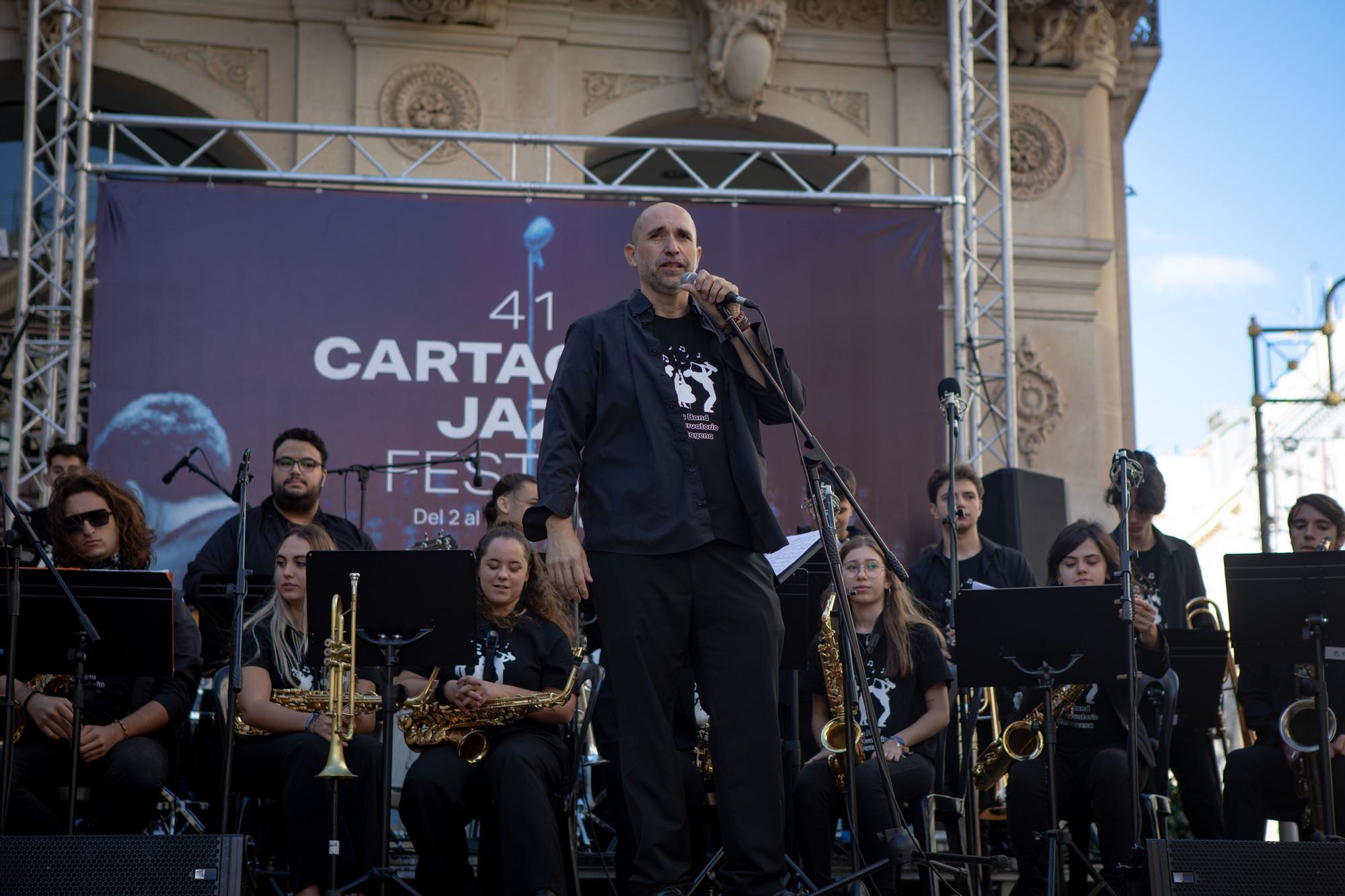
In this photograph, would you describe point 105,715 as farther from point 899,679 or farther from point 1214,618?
point 1214,618

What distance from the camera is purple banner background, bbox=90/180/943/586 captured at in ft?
30.1

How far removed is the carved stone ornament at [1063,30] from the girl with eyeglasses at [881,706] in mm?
7680

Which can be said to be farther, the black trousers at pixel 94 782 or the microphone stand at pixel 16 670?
the black trousers at pixel 94 782

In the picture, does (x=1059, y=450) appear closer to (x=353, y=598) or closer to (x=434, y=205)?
(x=434, y=205)

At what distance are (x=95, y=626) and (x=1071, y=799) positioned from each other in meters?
3.90

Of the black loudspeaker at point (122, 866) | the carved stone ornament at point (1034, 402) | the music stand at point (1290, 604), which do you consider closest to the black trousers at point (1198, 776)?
the music stand at point (1290, 604)

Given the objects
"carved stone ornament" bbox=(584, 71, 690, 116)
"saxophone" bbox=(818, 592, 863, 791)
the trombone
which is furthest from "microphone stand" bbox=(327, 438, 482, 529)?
"carved stone ornament" bbox=(584, 71, 690, 116)

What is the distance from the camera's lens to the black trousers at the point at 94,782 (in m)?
5.60

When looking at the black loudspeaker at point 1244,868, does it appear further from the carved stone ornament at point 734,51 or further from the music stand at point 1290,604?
the carved stone ornament at point 734,51

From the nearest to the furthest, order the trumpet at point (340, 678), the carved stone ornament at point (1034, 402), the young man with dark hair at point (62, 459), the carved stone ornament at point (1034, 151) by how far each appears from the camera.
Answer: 1. the trumpet at point (340, 678)
2. the young man with dark hair at point (62, 459)
3. the carved stone ornament at point (1034, 402)
4. the carved stone ornament at point (1034, 151)

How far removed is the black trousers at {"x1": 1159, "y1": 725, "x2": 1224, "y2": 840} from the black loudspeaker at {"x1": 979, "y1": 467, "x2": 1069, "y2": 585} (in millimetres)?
2630

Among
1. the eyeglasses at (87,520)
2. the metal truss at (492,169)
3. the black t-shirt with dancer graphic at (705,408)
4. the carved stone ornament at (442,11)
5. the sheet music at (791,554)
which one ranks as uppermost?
the carved stone ornament at (442,11)

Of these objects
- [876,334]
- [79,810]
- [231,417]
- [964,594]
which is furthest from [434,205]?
[964,594]

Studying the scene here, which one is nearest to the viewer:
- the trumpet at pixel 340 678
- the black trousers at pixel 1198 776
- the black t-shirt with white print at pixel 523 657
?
the trumpet at pixel 340 678
